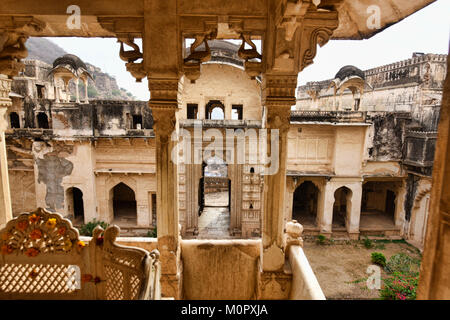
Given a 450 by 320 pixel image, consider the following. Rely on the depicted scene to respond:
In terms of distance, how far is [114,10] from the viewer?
3129mm

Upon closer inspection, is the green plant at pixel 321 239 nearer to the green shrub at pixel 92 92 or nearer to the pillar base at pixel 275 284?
the pillar base at pixel 275 284

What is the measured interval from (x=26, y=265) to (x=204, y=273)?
221 centimetres

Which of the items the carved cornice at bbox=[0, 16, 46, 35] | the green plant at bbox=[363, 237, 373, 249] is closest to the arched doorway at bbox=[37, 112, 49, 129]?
the carved cornice at bbox=[0, 16, 46, 35]

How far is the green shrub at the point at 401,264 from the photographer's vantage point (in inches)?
414

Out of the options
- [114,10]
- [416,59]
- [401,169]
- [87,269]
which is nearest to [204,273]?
[87,269]

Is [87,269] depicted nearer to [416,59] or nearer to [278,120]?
[278,120]

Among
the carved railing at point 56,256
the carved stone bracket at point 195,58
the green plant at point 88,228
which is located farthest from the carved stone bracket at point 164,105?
the green plant at point 88,228

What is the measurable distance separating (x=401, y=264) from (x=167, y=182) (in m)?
11.6

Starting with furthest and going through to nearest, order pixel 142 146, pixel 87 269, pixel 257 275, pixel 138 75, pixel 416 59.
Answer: pixel 416 59 → pixel 142 146 → pixel 257 275 → pixel 138 75 → pixel 87 269

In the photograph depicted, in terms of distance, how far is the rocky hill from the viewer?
34.2 metres

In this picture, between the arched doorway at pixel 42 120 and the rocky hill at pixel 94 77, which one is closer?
the arched doorway at pixel 42 120

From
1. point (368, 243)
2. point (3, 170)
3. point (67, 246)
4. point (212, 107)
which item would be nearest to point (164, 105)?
point (67, 246)

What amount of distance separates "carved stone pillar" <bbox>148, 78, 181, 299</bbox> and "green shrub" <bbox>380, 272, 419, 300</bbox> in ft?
25.7

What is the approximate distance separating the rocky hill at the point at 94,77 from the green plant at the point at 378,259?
29.0 metres
